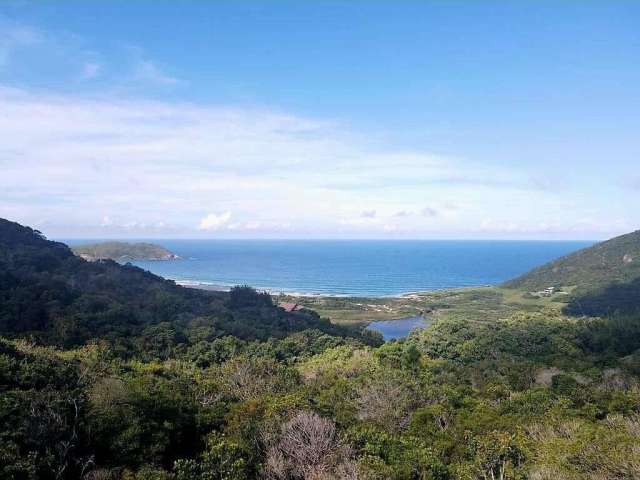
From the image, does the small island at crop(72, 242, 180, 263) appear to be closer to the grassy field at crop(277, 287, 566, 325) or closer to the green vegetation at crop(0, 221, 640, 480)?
the grassy field at crop(277, 287, 566, 325)

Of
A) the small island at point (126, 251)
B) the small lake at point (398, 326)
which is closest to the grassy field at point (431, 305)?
the small lake at point (398, 326)

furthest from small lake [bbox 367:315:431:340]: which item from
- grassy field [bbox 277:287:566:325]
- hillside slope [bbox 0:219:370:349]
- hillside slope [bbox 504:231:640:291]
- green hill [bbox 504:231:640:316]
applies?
hillside slope [bbox 504:231:640:291]

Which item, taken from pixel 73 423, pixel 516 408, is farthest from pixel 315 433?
pixel 516 408

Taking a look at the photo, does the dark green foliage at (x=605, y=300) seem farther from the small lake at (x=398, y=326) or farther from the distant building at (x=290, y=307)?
the distant building at (x=290, y=307)

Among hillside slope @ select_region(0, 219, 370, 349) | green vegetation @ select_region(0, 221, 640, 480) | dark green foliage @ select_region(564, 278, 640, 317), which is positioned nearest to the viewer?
green vegetation @ select_region(0, 221, 640, 480)

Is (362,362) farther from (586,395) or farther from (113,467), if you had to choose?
(113,467)

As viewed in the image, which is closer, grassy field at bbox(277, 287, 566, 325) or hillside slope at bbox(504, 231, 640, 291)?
grassy field at bbox(277, 287, 566, 325)
